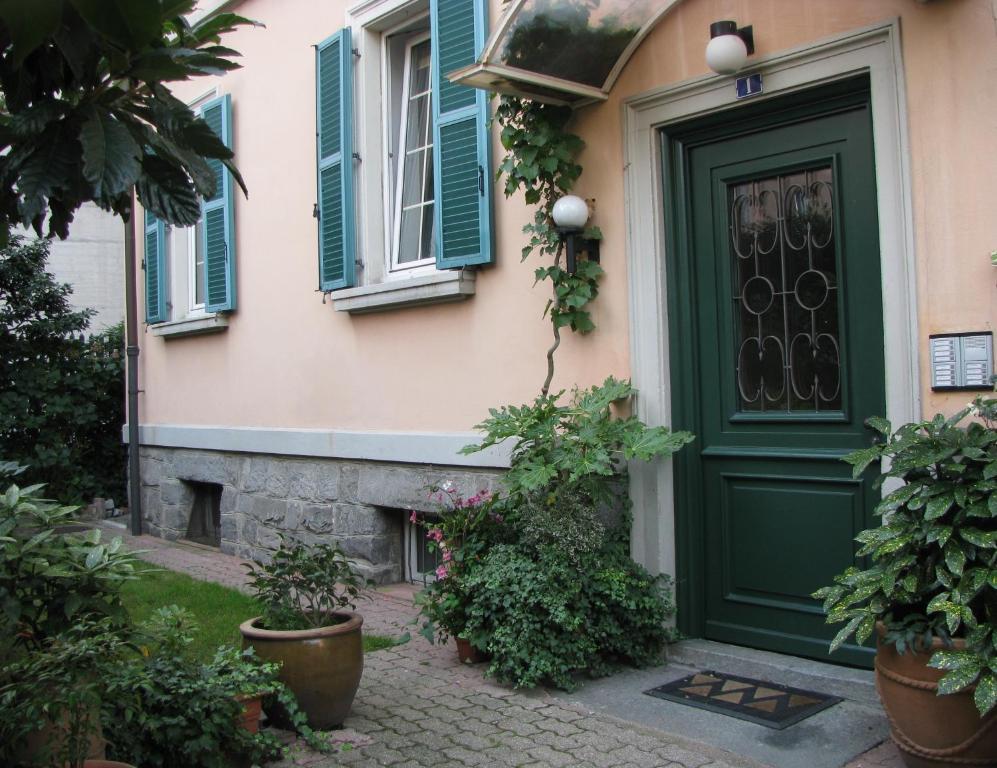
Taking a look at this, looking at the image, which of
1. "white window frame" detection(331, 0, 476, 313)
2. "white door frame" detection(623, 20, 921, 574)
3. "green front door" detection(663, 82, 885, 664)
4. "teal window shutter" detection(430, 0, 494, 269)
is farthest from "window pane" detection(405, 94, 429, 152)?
"green front door" detection(663, 82, 885, 664)

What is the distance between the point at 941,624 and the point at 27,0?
124 inches

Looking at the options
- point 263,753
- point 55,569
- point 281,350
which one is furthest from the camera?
point 281,350

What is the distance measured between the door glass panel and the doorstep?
3.84ft

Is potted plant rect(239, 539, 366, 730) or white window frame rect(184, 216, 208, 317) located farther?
white window frame rect(184, 216, 208, 317)

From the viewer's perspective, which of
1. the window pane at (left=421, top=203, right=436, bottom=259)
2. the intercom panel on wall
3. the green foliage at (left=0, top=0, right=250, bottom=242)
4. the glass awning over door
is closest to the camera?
the green foliage at (left=0, top=0, right=250, bottom=242)

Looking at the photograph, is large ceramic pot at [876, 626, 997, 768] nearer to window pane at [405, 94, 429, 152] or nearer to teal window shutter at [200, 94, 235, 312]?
window pane at [405, 94, 429, 152]

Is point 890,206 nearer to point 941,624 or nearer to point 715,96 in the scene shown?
point 715,96

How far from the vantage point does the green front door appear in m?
4.52

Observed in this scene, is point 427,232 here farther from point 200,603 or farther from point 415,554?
point 200,603

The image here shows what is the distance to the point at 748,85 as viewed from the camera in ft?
15.5

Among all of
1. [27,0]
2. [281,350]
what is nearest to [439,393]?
[281,350]

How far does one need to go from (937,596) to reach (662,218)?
2452 millimetres

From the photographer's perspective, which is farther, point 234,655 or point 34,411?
point 34,411

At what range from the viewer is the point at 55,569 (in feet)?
10.8
